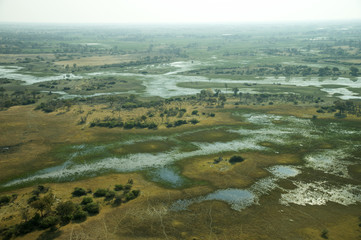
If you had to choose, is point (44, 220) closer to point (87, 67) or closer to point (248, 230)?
point (248, 230)

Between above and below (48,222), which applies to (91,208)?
below

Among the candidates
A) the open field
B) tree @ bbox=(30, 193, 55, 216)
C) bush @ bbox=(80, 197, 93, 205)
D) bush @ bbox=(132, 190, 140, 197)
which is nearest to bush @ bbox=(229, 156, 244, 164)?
the open field

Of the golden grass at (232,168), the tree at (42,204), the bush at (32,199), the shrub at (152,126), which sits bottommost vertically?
the golden grass at (232,168)

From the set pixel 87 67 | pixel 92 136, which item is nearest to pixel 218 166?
pixel 92 136

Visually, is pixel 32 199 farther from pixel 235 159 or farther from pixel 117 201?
pixel 235 159

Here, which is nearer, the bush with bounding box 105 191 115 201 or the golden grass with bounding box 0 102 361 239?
the golden grass with bounding box 0 102 361 239

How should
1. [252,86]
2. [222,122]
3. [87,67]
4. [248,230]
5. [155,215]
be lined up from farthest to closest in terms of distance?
1. [87,67]
2. [252,86]
3. [222,122]
4. [155,215]
5. [248,230]

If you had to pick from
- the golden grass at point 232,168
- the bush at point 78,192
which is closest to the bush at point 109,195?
the bush at point 78,192

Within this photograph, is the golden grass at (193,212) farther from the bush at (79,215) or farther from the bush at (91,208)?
the bush at (79,215)

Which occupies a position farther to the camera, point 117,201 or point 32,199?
point 32,199

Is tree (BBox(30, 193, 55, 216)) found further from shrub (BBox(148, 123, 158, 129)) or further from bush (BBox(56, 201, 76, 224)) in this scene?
shrub (BBox(148, 123, 158, 129))

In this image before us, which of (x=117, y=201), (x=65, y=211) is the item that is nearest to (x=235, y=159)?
(x=117, y=201)
